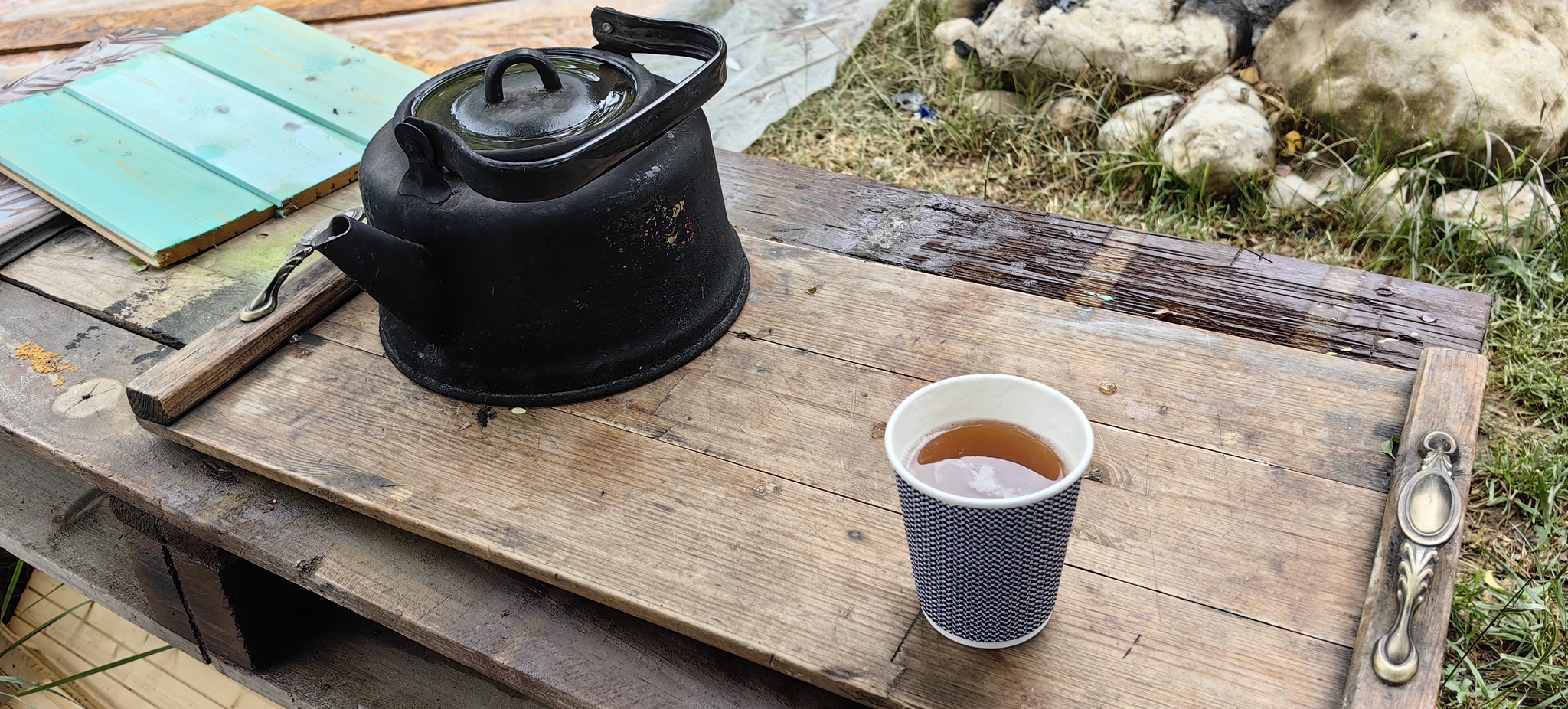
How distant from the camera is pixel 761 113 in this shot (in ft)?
10.2

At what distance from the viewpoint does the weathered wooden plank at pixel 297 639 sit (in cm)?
157

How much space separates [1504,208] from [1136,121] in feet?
2.76

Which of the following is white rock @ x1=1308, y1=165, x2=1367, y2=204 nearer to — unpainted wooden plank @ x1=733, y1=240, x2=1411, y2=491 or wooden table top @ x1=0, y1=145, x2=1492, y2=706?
wooden table top @ x1=0, y1=145, x2=1492, y2=706

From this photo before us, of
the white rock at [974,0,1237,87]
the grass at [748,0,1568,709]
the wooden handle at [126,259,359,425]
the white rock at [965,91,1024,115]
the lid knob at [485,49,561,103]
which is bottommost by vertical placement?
the grass at [748,0,1568,709]

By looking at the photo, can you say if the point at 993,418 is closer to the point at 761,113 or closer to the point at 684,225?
the point at 684,225

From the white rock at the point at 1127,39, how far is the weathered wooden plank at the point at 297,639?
7.36ft

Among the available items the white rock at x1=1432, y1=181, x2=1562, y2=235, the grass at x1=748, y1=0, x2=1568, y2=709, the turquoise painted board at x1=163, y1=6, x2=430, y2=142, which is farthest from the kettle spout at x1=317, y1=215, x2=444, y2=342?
the white rock at x1=1432, y1=181, x2=1562, y2=235

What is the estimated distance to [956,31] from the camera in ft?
10.5

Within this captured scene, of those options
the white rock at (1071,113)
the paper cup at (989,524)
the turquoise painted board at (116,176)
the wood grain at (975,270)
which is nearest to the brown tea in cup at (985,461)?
the paper cup at (989,524)

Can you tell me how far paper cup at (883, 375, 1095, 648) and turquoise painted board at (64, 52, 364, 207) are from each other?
1.57 m

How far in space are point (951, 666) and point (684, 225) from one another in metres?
0.66

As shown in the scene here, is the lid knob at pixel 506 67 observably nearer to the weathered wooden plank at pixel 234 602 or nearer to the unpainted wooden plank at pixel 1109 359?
the unpainted wooden plank at pixel 1109 359

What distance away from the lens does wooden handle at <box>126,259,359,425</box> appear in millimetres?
1403

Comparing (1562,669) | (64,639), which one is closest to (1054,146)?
(1562,669)
